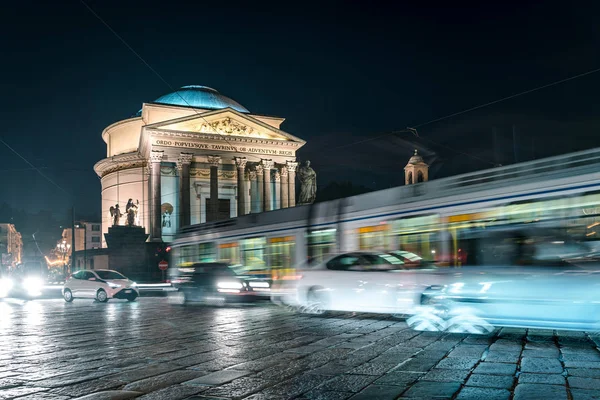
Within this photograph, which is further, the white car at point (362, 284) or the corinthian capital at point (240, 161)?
the corinthian capital at point (240, 161)

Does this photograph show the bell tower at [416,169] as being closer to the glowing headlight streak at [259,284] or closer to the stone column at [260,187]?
the stone column at [260,187]

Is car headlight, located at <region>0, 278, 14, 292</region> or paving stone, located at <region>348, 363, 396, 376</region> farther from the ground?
car headlight, located at <region>0, 278, 14, 292</region>

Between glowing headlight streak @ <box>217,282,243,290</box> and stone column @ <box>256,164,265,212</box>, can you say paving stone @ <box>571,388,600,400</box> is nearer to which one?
glowing headlight streak @ <box>217,282,243,290</box>

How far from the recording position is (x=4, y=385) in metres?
6.24

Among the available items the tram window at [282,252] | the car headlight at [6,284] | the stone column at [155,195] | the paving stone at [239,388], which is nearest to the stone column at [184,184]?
the stone column at [155,195]

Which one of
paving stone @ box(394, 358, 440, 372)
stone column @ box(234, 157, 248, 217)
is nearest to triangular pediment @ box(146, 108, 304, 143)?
stone column @ box(234, 157, 248, 217)

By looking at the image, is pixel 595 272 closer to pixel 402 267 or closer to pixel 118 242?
pixel 402 267

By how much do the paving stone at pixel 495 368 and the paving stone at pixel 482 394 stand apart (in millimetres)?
924

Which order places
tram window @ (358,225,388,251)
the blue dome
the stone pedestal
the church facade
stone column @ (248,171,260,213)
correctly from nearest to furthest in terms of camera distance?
1. tram window @ (358,225,388,251)
2. the stone pedestal
3. the church facade
4. stone column @ (248,171,260,213)
5. the blue dome

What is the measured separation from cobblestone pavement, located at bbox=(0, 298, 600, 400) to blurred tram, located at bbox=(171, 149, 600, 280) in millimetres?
1534

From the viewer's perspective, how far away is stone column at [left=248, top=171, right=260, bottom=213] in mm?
57469

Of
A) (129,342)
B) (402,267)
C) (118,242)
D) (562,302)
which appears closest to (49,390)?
(129,342)

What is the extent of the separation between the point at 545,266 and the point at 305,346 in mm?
3846

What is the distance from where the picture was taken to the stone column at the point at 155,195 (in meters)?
51.7
